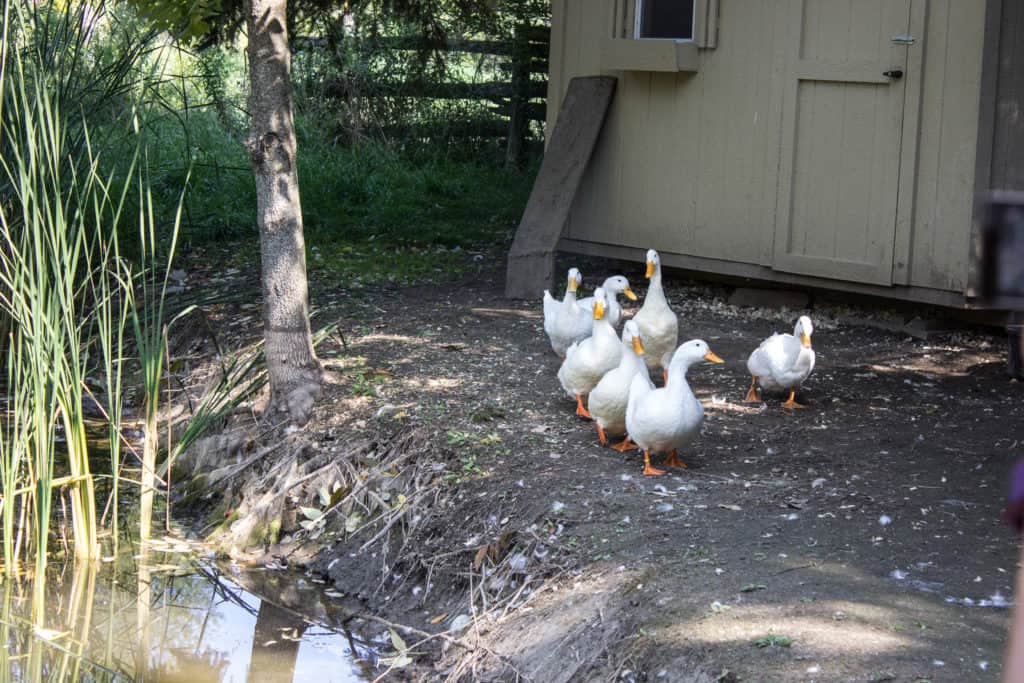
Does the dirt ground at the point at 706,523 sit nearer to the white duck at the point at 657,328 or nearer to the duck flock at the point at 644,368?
the duck flock at the point at 644,368

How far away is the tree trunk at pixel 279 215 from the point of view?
20.0 feet

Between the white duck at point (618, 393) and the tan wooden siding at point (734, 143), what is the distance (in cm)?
284

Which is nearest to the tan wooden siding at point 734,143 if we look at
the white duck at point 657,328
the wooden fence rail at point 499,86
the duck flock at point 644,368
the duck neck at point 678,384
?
the duck flock at point 644,368

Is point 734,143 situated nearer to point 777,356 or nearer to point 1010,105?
point 1010,105

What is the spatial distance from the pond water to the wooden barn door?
4.44m

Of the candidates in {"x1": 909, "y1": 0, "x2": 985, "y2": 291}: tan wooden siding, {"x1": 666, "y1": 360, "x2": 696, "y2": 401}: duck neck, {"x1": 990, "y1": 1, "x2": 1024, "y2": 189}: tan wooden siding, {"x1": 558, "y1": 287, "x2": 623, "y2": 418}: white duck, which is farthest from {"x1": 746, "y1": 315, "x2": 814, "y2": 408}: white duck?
{"x1": 990, "y1": 1, "x2": 1024, "y2": 189}: tan wooden siding

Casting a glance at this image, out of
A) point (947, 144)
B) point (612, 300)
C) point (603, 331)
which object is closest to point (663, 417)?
point (603, 331)

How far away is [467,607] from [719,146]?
4936 millimetres

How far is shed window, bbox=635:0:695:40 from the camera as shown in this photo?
885 centimetres

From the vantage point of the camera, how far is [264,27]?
6.10 metres

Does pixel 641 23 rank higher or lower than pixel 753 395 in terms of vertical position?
higher

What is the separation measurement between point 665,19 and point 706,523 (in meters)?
5.29

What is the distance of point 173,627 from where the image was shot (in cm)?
509

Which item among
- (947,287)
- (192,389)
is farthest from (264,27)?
(947,287)
